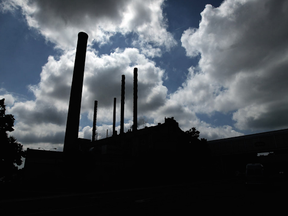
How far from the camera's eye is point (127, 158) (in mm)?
36656

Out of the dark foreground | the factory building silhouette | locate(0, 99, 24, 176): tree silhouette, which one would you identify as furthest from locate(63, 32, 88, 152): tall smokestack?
the dark foreground

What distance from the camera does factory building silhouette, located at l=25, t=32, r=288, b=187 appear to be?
27.3 metres

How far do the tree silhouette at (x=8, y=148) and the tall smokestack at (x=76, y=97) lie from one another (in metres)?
6.73

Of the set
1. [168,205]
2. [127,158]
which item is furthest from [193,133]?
[168,205]

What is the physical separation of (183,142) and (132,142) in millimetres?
11687

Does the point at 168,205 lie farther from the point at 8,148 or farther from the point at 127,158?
the point at 127,158

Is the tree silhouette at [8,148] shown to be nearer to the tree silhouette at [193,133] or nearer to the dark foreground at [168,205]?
the dark foreground at [168,205]

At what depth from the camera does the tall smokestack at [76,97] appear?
32156 mm

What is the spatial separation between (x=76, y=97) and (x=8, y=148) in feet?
42.7

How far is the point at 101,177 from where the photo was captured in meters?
32.1

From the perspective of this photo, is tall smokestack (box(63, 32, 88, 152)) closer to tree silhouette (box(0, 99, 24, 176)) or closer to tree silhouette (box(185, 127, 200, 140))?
tree silhouette (box(0, 99, 24, 176))

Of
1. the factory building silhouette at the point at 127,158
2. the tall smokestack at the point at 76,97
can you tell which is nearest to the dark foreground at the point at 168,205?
the factory building silhouette at the point at 127,158

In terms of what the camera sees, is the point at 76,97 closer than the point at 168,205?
No

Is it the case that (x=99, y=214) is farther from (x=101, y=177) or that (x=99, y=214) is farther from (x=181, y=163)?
(x=181, y=163)
